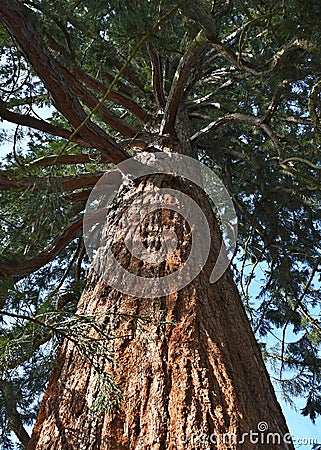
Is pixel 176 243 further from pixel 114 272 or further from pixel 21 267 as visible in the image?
pixel 21 267

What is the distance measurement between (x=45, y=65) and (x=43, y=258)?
122cm

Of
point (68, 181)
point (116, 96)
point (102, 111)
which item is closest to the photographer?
point (68, 181)

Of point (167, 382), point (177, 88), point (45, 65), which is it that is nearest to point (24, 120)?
point (45, 65)

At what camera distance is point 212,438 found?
1405 mm

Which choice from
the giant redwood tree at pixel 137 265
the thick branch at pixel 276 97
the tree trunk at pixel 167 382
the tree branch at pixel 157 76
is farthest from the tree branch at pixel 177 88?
the tree trunk at pixel 167 382

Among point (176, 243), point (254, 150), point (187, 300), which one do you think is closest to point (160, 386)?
point (187, 300)

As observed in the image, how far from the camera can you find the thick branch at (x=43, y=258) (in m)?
2.73

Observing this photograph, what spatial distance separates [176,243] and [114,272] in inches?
13.7

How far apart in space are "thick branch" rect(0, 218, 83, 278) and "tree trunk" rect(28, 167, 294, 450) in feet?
2.25

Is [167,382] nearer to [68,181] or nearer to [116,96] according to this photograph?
[68,181]

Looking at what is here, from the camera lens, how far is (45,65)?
222 centimetres

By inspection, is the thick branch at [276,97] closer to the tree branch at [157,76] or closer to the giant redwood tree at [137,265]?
the giant redwood tree at [137,265]

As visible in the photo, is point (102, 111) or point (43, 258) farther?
point (102, 111)

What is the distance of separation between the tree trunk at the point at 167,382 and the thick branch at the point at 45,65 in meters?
0.76
